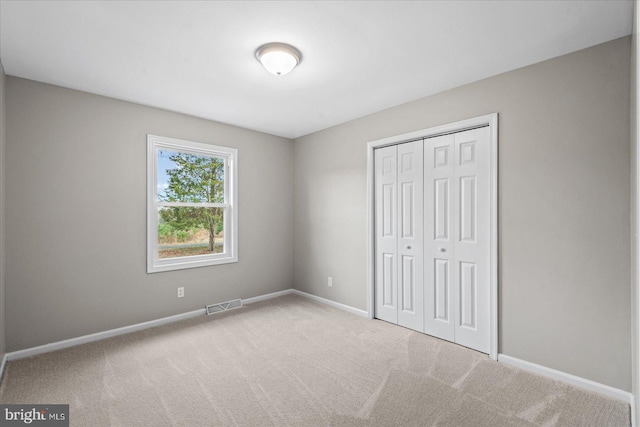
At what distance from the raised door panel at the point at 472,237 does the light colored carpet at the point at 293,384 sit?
0.77 ft

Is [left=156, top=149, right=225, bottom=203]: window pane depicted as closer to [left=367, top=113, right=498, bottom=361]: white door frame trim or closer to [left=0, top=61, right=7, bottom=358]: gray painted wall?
[left=0, top=61, right=7, bottom=358]: gray painted wall

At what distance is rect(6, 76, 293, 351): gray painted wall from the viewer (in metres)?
2.69

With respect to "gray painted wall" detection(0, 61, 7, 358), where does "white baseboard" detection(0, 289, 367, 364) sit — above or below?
below

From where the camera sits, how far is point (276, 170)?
470 centimetres

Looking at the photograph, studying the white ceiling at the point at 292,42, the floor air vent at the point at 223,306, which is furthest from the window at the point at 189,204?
the white ceiling at the point at 292,42

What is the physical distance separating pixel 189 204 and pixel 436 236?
9.72ft

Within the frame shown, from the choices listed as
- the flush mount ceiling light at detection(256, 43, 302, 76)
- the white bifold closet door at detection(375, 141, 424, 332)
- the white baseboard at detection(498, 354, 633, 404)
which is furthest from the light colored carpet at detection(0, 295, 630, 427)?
the flush mount ceiling light at detection(256, 43, 302, 76)

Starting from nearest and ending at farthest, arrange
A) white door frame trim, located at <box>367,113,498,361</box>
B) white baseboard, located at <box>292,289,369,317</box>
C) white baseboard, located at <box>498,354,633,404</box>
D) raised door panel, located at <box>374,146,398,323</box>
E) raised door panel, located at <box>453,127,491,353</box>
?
white baseboard, located at <box>498,354,633,404</box> → white door frame trim, located at <box>367,113,498,361</box> → raised door panel, located at <box>453,127,491,353</box> → raised door panel, located at <box>374,146,398,323</box> → white baseboard, located at <box>292,289,369,317</box>

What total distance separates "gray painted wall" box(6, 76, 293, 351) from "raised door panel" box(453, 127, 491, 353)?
2984 mm

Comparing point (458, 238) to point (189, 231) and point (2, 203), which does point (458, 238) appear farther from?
point (2, 203)

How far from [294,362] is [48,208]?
270cm

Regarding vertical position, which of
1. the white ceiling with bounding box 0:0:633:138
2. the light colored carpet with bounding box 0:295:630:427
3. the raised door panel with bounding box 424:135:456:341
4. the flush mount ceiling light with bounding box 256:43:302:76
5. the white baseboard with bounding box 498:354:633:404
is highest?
the white ceiling with bounding box 0:0:633:138

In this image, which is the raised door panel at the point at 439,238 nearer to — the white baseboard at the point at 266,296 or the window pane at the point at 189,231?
the white baseboard at the point at 266,296

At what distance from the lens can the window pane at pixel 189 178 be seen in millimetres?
3666
